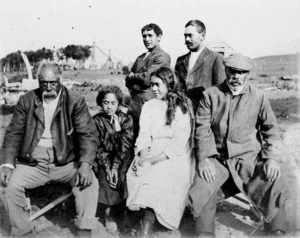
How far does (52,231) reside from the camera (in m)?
3.91

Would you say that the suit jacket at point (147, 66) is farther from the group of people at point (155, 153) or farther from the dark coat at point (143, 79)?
the group of people at point (155, 153)

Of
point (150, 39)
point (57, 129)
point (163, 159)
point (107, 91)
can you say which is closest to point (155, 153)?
point (163, 159)

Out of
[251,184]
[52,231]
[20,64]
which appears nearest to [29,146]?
[52,231]

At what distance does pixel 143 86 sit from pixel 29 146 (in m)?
1.88

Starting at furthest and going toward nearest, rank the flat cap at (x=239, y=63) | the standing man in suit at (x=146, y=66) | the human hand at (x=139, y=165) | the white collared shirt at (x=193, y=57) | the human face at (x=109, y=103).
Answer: the standing man in suit at (x=146, y=66), the white collared shirt at (x=193, y=57), the human face at (x=109, y=103), the human hand at (x=139, y=165), the flat cap at (x=239, y=63)

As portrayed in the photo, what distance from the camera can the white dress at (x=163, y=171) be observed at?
3463mm

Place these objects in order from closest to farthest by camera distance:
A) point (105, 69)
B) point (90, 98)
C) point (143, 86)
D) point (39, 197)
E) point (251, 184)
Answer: point (251, 184) < point (39, 197) < point (143, 86) < point (90, 98) < point (105, 69)

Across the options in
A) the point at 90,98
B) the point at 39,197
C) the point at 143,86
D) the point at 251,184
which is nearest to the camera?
the point at 251,184

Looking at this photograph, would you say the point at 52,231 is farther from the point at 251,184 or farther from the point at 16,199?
the point at 251,184

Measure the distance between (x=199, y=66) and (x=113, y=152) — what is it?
1.72 metres

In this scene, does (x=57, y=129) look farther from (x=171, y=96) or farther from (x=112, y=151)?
(x=171, y=96)

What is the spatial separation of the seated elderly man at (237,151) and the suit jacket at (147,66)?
1.31 m

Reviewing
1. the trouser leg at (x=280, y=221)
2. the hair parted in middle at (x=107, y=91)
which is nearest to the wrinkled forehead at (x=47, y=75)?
the hair parted in middle at (x=107, y=91)

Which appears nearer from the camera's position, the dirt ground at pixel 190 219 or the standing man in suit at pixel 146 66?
the dirt ground at pixel 190 219
